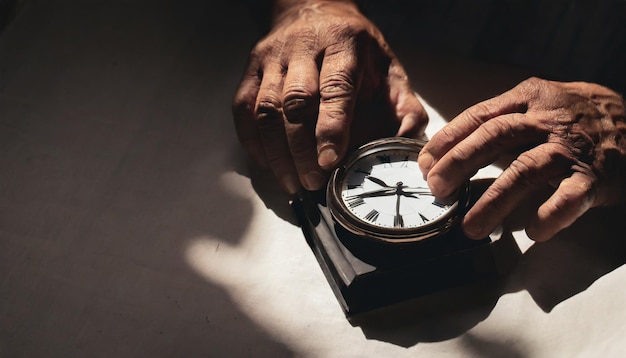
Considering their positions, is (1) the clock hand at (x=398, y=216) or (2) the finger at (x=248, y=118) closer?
(1) the clock hand at (x=398, y=216)

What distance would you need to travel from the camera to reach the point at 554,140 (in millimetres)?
1736

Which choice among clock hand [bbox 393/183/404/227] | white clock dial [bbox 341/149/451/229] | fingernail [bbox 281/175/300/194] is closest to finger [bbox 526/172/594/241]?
white clock dial [bbox 341/149/451/229]

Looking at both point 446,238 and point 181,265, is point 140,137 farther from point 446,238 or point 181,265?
point 446,238

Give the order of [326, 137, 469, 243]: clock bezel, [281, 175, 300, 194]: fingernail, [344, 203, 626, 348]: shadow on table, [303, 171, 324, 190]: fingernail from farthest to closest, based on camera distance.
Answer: [281, 175, 300, 194]: fingernail
[303, 171, 324, 190]: fingernail
[344, 203, 626, 348]: shadow on table
[326, 137, 469, 243]: clock bezel

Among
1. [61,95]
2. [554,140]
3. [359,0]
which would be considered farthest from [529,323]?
[61,95]

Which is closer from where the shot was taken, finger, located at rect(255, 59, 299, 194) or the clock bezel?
the clock bezel

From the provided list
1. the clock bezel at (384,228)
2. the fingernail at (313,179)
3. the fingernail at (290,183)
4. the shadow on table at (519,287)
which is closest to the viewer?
the clock bezel at (384,228)

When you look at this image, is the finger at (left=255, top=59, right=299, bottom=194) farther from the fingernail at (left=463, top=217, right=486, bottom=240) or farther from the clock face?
the fingernail at (left=463, top=217, right=486, bottom=240)

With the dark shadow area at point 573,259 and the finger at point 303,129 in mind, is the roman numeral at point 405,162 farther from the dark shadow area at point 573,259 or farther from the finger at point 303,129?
the dark shadow area at point 573,259

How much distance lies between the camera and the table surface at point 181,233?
170 centimetres

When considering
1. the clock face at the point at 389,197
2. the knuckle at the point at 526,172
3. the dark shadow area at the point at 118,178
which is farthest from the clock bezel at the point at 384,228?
the dark shadow area at the point at 118,178

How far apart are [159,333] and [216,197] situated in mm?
473

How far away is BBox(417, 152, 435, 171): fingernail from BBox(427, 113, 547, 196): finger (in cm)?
3

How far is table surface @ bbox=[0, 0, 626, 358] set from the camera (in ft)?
5.56
